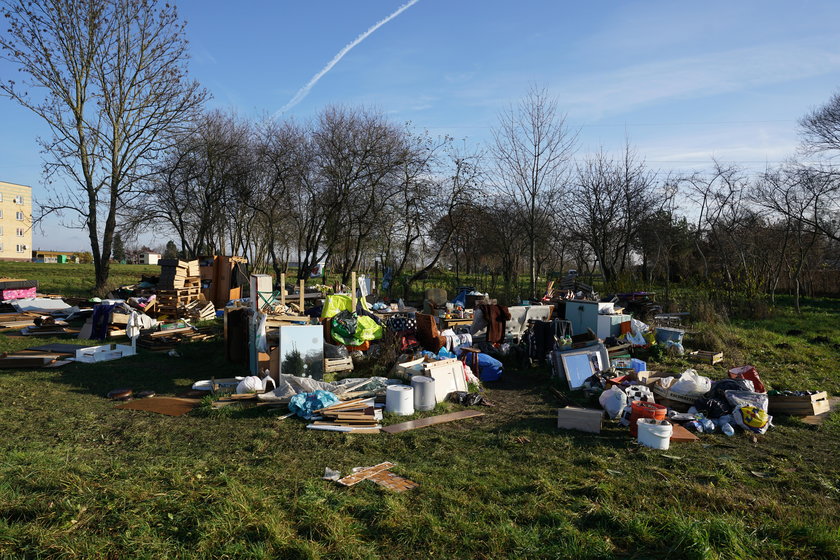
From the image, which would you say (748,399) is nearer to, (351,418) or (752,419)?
(752,419)

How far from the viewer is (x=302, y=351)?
27.1 feet

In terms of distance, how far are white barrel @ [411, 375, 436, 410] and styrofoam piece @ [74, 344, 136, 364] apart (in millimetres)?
7057

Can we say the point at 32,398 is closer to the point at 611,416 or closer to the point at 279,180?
the point at 611,416

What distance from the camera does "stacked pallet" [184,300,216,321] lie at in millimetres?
15492

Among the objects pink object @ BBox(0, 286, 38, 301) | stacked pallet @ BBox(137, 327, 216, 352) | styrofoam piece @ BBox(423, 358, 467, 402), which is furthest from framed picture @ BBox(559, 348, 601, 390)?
pink object @ BBox(0, 286, 38, 301)

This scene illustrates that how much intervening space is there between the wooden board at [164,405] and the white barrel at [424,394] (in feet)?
10.3

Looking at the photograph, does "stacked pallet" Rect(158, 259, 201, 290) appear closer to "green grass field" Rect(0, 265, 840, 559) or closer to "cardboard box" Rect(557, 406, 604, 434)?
"green grass field" Rect(0, 265, 840, 559)

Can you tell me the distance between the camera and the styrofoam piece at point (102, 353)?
404 inches

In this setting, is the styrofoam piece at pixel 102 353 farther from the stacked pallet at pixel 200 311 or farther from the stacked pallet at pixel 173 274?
the stacked pallet at pixel 173 274

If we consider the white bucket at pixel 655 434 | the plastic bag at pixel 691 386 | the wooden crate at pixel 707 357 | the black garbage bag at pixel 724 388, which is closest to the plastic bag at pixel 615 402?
the white bucket at pixel 655 434

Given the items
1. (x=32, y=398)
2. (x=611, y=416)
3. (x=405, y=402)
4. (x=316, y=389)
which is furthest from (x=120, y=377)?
(x=611, y=416)

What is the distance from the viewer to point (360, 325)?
9.79 metres

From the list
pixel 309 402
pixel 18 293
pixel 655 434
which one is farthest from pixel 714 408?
pixel 18 293

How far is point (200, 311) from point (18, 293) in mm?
6940
